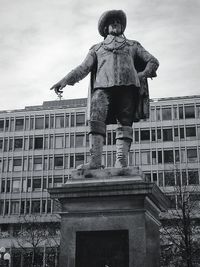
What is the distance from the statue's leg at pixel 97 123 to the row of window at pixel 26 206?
180ft

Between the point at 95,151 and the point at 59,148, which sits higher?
the point at 59,148

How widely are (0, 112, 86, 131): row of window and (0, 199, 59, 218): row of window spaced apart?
35.3 ft

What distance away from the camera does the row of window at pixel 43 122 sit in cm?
6600

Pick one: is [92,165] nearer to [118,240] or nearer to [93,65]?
[118,240]

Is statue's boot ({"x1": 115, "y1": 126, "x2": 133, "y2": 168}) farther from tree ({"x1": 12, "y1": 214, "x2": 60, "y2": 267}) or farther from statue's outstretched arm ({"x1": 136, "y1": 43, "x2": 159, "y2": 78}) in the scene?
tree ({"x1": 12, "y1": 214, "x2": 60, "y2": 267})

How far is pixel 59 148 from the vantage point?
6569 cm

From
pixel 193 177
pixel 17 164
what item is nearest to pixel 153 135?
pixel 193 177

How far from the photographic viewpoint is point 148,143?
62719 millimetres

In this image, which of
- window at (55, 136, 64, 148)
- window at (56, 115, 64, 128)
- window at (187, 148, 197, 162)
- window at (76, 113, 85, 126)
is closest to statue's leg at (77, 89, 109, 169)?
window at (187, 148, 197, 162)

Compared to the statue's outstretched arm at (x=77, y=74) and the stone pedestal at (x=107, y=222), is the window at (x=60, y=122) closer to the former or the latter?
the statue's outstretched arm at (x=77, y=74)

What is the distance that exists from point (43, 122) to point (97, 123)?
194 ft

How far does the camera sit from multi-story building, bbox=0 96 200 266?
202 feet

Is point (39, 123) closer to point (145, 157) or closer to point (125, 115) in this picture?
point (145, 157)

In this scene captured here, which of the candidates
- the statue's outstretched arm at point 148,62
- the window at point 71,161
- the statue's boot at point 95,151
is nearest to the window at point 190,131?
the window at point 71,161
